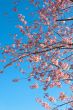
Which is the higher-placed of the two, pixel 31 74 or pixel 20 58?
pixel 20 58

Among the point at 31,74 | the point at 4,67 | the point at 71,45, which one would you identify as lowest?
the point at 31,74

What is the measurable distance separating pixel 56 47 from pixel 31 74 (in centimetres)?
314

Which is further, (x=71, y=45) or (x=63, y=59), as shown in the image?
(x=63, y=59)

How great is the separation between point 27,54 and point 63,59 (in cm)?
285

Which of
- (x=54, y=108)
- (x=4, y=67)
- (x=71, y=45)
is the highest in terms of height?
(x=71, y=45)

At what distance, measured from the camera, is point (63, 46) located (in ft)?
44.8

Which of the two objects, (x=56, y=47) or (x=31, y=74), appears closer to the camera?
(x=56, y=47)

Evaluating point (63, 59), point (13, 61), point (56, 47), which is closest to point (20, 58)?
point (13, 61)

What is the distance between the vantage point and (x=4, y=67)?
1328 centimetres

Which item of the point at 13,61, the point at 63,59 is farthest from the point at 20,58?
the point at 63,59

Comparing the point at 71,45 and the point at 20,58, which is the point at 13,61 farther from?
the point at 71,45

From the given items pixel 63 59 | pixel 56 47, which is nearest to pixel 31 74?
pixel 63 59

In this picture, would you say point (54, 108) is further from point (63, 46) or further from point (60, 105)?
point (63, 46)

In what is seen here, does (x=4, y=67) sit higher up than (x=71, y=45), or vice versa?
(x=71, y=45)
